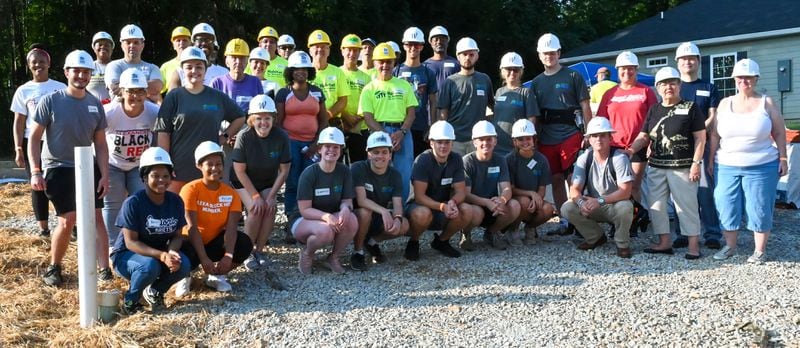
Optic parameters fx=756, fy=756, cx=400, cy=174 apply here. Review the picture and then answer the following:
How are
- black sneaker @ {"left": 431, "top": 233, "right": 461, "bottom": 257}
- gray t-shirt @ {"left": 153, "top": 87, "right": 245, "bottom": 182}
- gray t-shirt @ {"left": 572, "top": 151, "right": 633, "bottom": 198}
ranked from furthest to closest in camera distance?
1. black sneaker @ {"left": 431, "top": 233, "right": 461, "bottom": 257}
2. gray t-shirt @ {"left": 572, "top": 151, "right": 633, "bottom": 198}
3. gray t-shirt @ {"left": 153, "top": 87, "right": 245, "bottom": 182}

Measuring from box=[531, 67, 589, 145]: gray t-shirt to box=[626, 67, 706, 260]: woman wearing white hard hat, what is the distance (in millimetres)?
927

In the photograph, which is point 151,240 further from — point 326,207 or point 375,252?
point 375,252

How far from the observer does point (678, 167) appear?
703 cm

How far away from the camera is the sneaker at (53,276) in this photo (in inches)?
235

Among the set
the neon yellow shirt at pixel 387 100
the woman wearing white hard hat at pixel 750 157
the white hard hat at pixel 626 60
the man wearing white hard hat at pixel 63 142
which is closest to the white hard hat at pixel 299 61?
the neon yellow shirt at pixel 387 100

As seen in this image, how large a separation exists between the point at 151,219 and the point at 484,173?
329cm

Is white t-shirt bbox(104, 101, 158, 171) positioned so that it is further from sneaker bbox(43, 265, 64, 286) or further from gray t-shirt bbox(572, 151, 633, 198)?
gray t-shirt bbox(572, 151, 633, 198)

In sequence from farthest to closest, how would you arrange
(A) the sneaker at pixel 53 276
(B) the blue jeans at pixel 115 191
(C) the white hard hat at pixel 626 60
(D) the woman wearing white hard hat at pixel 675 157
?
(C) the white hard hat at pixel 626 60 → (D) the woman wearing white hard hat at pixel 675 157 → (B) the blue jeans at pixel 115 191 → (A) the sneaker at pixel 53 276

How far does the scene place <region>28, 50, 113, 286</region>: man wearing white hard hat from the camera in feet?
19.4

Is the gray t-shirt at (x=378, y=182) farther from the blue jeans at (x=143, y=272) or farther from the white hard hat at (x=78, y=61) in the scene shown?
the white hard hat at (x=78, y=61)

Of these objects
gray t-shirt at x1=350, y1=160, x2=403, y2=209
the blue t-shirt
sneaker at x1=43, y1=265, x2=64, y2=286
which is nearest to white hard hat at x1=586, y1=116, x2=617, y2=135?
gray t-shirt at x1=350, y1=160, x2=403, y2=209

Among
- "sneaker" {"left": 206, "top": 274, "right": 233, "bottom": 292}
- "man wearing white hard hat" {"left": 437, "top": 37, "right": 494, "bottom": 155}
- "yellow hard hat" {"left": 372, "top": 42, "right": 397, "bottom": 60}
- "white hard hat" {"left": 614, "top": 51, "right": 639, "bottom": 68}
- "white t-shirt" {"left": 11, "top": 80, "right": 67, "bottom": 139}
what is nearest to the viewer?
"sneaker" {"left": 206, "top": 274, "right": 233, "bottom": 292}

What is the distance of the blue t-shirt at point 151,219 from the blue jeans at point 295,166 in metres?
2.05

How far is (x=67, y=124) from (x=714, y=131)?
18.7ft
